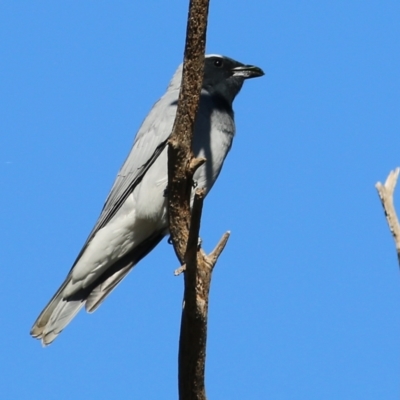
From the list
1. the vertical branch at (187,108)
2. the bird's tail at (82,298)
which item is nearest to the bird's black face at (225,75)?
the bird's tail at (82,298)

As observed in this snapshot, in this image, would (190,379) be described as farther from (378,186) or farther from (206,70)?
(206,70)

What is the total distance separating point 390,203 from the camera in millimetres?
4531

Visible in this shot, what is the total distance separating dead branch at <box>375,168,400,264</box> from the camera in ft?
Answer: 14.4

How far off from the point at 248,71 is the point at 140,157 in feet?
5.70

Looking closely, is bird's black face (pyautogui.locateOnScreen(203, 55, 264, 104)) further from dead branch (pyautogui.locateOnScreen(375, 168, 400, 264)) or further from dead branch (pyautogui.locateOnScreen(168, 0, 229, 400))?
dead branch (pyautogui.locateOnScreen(375, 168, 400, 264))

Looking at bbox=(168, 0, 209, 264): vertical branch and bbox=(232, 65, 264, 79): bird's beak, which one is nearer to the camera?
bbox=(168, 0, 209, 264): vertical branch

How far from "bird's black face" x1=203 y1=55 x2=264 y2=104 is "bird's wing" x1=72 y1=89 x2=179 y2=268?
710mm

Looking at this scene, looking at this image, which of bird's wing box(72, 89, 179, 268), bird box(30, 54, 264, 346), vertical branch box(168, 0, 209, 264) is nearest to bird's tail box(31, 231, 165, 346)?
bird box(30, 54, 264, 346)

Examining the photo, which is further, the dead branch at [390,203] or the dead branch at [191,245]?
the dead branch at [191,245]

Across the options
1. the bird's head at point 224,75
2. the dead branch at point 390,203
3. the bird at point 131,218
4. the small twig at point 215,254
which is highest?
the bird's head at point 224,75

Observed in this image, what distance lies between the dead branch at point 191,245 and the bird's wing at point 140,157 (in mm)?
1978

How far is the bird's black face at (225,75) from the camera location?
27.9 ft

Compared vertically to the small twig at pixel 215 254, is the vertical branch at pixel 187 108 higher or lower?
higher

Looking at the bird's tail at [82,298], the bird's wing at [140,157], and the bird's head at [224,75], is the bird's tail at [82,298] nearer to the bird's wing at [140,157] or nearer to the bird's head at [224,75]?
the bird's wing at [140,157]
